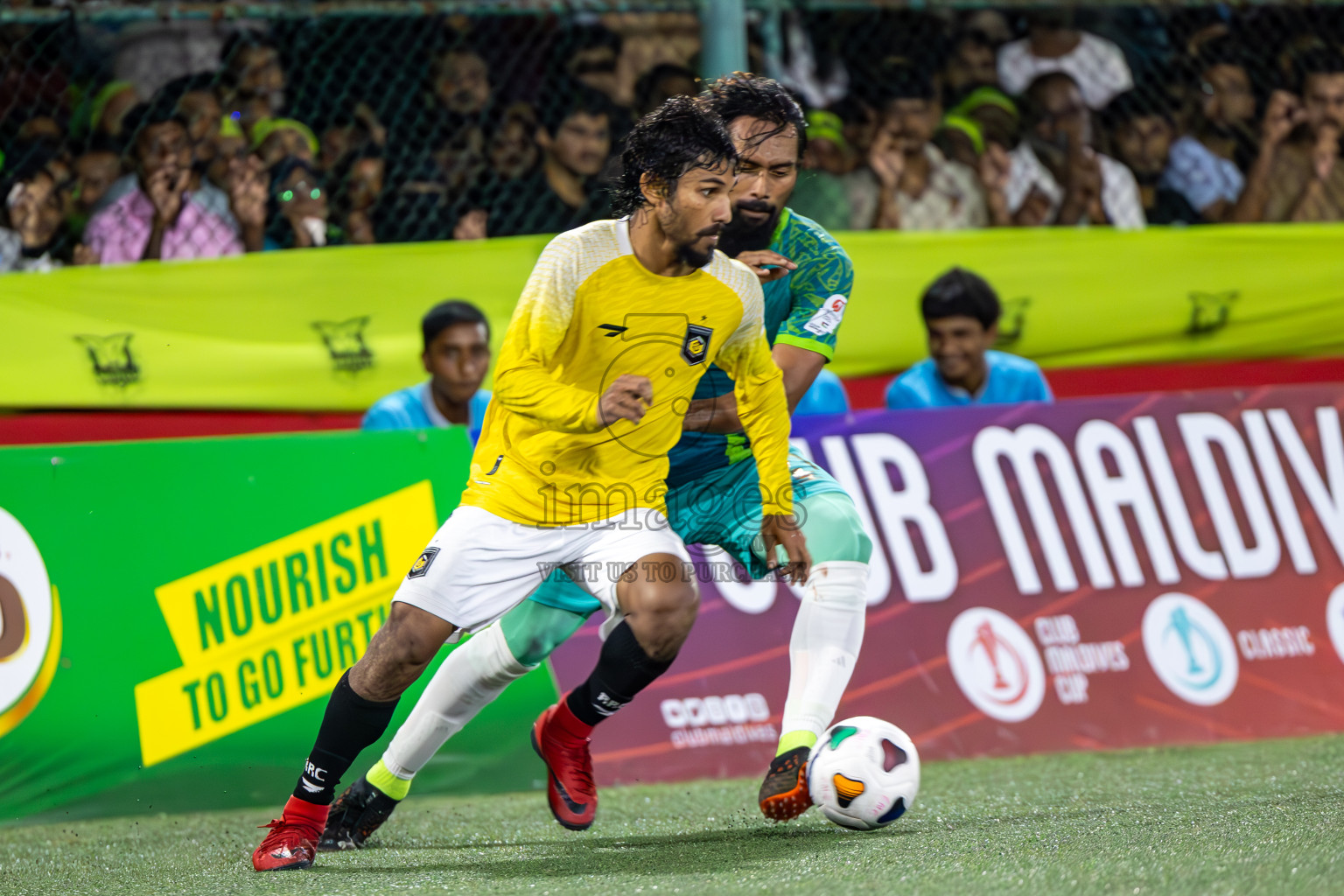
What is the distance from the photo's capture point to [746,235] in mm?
3766

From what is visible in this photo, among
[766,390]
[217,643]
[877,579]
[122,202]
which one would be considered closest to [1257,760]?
[877,579]

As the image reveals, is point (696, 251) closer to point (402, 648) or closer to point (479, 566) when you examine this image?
point (479, 566)

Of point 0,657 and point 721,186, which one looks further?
point 0,657

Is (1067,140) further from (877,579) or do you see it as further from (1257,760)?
(1257,760)

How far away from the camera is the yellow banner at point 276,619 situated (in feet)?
15.2

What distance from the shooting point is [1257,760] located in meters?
4.67

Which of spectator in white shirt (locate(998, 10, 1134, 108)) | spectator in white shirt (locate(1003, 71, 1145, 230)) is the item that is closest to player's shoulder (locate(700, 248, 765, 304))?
spectator in white shirt (locate(1003, 71, 1145, 230))

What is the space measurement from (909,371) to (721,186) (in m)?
2.69

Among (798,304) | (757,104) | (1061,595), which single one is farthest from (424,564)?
(1061,595)

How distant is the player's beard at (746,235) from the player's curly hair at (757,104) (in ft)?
0.68

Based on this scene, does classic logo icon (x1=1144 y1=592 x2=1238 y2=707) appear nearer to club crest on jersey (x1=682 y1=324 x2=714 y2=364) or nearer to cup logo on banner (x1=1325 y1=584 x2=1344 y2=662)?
cup logo on banner (x1=1325 y1=584 x2=1344 y2=662)

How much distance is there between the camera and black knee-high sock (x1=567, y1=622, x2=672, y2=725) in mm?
3469

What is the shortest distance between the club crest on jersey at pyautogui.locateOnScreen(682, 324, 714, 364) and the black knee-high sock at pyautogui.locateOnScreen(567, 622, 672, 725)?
2.09 feet

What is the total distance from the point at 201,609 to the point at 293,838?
149cm
